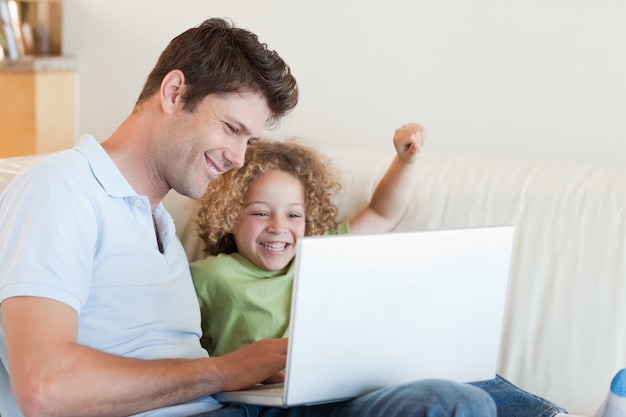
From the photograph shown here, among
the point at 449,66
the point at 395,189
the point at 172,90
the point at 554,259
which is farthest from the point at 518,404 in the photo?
the point at 449,66

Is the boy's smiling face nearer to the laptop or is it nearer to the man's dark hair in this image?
the man's dark hair

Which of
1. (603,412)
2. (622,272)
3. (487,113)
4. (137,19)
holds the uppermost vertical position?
(137,19)

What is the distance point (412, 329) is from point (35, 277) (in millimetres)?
505

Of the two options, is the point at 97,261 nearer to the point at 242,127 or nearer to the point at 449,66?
the point at 242,127

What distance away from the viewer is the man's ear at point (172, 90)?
4.78 ft

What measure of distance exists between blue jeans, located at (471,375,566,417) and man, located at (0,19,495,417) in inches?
13.3

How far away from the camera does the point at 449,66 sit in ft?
7.27

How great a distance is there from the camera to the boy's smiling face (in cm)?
177

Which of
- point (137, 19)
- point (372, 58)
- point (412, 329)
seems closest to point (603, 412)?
point (412, 329)

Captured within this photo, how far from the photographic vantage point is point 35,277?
3.94ft

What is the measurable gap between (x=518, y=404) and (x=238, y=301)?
0.55 meters

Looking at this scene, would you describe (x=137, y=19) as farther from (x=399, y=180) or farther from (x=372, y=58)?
(x=399, y=180)

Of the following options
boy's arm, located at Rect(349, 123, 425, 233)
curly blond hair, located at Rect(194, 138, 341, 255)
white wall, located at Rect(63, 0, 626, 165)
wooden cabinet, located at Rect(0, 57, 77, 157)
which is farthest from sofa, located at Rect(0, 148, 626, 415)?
wooden cabinet, located at Rect(0, 57, 77, 157)

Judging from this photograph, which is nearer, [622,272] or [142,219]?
[142,219]
